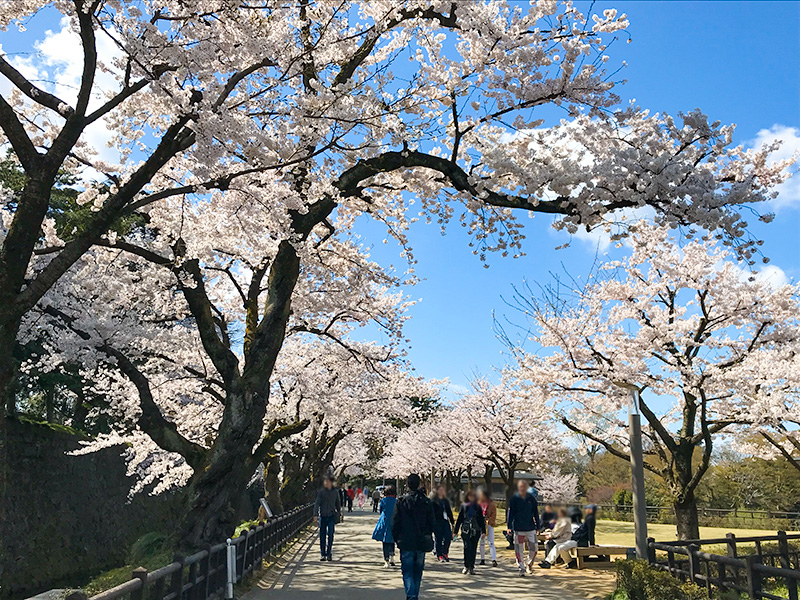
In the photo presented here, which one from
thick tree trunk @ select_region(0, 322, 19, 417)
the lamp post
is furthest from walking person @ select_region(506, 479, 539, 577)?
thick tree trunk @ select_region(0, 322, 19, 417)

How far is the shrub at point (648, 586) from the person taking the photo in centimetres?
713

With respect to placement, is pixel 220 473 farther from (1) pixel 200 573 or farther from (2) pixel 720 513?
(2) pixel 720 513

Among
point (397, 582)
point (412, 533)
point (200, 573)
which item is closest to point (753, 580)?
point (412, 533)

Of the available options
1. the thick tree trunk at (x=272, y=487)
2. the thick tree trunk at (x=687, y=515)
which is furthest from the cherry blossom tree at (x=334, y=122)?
the thick tree trunk at (x=272, y=487)

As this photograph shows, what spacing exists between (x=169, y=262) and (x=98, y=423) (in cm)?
1973

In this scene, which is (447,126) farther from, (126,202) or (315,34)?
(126,202)

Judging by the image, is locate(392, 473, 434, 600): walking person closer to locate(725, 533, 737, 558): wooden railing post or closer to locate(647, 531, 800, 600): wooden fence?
locate(647, 531, 800, 600): wooden fence

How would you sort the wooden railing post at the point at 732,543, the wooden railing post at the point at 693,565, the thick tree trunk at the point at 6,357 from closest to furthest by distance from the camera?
the thick tree trunk at the point at 6,357 → the wooden railing post at the point at 693,565 → the wooden railing post at the point at 732,543

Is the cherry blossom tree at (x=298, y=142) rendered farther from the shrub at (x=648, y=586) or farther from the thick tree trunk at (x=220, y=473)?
the shrub at (x=648, y=586)

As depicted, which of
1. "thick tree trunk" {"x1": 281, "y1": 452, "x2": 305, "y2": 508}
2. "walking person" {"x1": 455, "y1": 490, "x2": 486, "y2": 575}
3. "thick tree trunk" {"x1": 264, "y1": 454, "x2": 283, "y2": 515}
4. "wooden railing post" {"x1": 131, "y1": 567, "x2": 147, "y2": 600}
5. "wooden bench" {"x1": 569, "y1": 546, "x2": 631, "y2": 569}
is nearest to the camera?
"wooden railing post" {"x1": 131, "y1": 567, "x2": 147, "y2": 600}

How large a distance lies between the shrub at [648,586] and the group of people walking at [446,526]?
2427 millimetres

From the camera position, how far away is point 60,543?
49.7 ft

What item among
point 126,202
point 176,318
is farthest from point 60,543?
point 126,202

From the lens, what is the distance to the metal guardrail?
4.75 m
